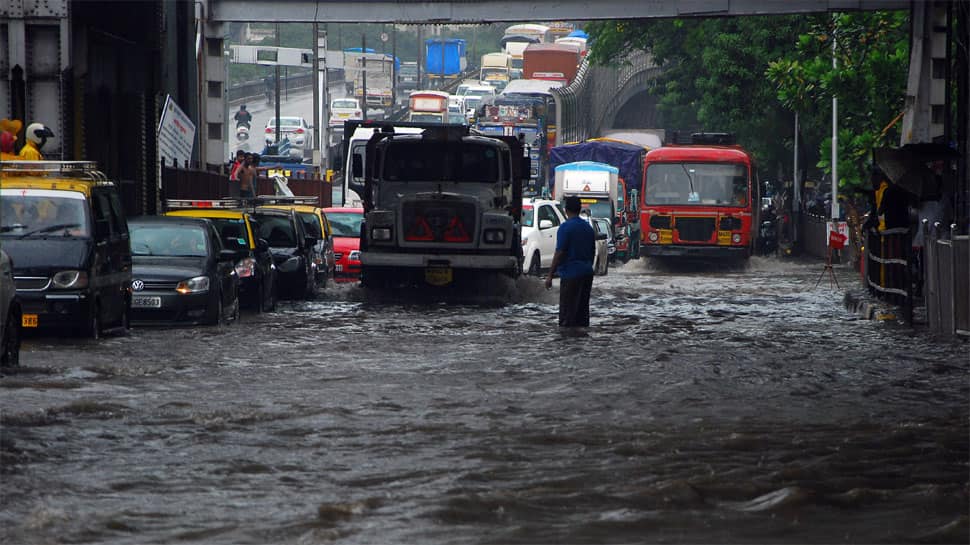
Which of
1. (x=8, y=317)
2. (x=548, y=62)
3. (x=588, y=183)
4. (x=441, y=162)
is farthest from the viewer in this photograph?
(x=548, y=62)

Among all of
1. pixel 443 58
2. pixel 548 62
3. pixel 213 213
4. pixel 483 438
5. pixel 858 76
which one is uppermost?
pixel 443 58

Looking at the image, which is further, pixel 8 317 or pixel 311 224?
pixel 311 224

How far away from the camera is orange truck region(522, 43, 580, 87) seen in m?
94.6

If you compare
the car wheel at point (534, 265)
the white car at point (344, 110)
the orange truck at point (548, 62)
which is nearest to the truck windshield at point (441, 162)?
the car wheel at point (534, 265)

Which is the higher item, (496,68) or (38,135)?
(496,68)

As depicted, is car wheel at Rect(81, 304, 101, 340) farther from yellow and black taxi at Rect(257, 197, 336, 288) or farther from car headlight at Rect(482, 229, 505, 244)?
yellow and black taxi at Rect(257, 197, 336, 288)

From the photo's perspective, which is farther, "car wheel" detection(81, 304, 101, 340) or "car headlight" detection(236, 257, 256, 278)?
"car headlight" detection(236, 257, 256, 278)

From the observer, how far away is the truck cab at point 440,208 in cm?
2475

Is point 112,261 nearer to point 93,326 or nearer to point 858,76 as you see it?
point 93,326

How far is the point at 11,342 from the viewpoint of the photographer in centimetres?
1426

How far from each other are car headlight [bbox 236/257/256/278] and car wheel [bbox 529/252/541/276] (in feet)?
34.2

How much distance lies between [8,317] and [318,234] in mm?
14517

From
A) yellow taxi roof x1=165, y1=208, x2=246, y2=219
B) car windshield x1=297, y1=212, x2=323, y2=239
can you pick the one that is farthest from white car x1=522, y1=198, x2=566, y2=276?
yellow taxi roof x1=165, y1=208, x2=246, y2=219

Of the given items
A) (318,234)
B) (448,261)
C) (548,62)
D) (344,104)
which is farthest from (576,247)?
(344,104)
